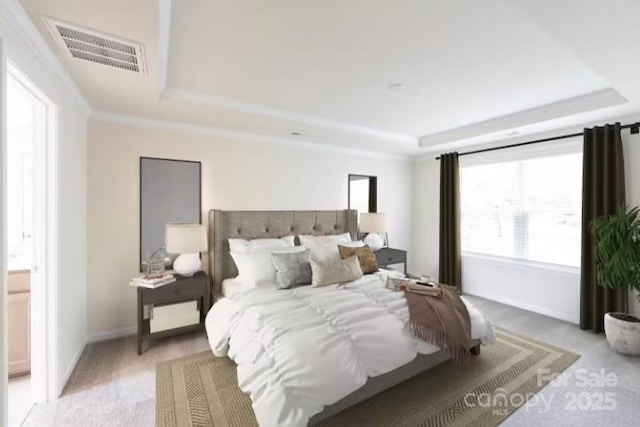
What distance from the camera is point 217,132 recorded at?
3598 mm

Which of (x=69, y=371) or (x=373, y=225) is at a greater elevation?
(x=373, y=225)

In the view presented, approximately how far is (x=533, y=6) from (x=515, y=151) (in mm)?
3129

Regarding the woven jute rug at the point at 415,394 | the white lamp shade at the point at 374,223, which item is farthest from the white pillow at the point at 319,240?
the woven jute rug at the point at 415,394

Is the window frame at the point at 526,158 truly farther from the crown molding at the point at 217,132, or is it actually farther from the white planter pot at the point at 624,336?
the crown molding at the point at 217,132

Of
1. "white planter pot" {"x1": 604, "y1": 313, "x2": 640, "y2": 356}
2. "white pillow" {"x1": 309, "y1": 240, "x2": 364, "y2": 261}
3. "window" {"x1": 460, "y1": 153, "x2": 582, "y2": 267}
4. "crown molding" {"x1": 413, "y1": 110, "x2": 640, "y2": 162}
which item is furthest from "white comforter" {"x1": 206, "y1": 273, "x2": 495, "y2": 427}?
"crown molding" {"x1": 413, "y1": 110, "x2": 640, "y2": 162}

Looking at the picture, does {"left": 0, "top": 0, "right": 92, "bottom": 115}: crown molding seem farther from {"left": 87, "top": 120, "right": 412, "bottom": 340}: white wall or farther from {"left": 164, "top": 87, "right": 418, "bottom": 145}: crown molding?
{"left": 87, "top": 120, "right": 412, "bottom": 340}: white wall

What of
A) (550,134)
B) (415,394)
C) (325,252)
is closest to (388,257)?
(325,252)

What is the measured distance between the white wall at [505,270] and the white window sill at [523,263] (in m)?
0.01

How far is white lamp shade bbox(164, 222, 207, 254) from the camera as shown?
2941mm

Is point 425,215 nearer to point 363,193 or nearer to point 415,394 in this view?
point 363,193

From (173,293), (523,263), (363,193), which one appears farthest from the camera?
(363,193)

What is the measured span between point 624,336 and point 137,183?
5124 mm

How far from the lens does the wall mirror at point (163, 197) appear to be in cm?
320

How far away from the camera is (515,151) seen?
13.5 ft
